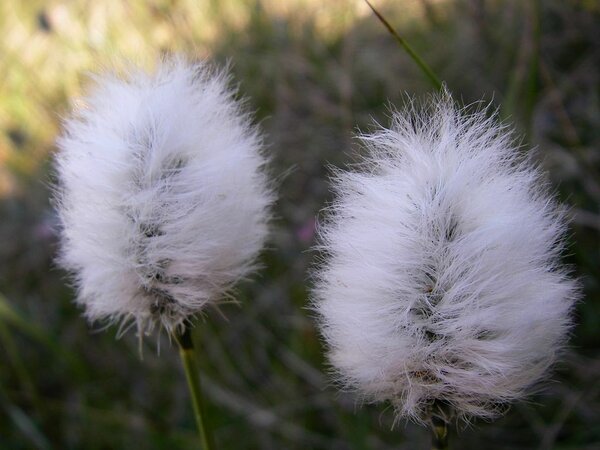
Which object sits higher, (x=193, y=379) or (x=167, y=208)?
(x=167, y=208)

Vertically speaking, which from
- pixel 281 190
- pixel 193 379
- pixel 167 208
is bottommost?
pixel 193 379

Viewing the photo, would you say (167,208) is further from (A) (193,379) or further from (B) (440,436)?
(B) (440,436)

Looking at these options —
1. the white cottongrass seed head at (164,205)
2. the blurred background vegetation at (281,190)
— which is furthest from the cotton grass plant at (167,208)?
the blurred background vegetation at (281,190)

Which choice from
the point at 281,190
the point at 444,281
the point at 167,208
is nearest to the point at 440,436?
the point at 444,281

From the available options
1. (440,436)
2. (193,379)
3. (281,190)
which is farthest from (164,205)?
(281,190)

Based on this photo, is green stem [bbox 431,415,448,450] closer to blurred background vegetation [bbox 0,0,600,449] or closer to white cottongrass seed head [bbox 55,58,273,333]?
white cottongrass seed head [bbox 55,58,273,333]

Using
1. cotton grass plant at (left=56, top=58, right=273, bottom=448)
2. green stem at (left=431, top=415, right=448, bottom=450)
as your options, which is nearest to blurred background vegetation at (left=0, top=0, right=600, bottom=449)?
cotton grass plant at (left=56, top=58, right=273, bottom=448)

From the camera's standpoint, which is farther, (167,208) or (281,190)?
(281,190)

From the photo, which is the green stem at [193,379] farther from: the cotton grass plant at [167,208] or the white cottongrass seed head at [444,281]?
the white cottongrass seed head at [444,281]
